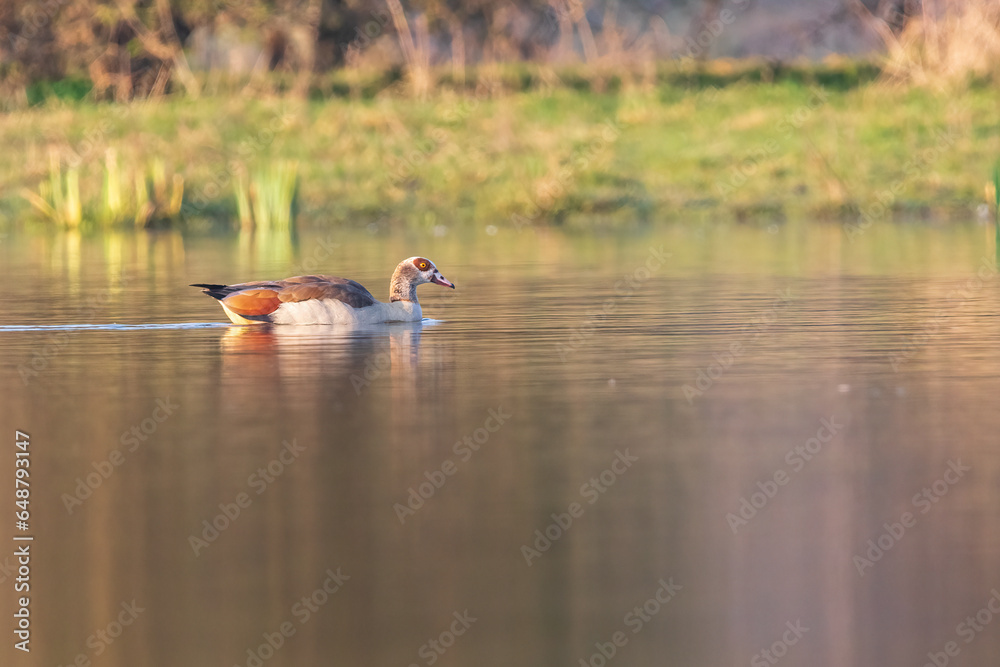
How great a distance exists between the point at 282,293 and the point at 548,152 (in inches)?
675

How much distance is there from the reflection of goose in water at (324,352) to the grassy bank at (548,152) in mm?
13763

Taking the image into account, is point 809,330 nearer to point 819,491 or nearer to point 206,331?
point 206,331

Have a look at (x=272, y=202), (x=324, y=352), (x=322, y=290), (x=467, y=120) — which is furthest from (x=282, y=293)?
(x=467, y=120)

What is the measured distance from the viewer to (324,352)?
467 inches

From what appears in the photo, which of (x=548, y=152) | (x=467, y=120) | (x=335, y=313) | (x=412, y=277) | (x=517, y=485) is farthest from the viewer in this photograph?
(x=467, y=120)

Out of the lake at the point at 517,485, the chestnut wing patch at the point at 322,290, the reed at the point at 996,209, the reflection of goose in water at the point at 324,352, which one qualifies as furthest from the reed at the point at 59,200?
the chestnut wing patch at the point at 322,290

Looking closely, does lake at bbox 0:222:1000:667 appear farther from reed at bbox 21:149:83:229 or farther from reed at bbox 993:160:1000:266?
reed at bbox 21:149:83:229

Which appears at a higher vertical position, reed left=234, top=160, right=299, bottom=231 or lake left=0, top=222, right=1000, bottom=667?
reed left=234, top=160, right=299, bottom=231

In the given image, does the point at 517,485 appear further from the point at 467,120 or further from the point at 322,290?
the point at 467,120

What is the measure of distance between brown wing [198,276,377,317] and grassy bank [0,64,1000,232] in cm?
1371

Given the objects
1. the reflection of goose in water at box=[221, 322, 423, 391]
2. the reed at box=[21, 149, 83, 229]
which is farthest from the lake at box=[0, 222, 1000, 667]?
the reed at box=[21, 149, 83, 229]

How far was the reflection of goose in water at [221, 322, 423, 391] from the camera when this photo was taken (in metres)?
10.8

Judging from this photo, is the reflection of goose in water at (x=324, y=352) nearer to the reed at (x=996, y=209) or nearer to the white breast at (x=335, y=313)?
the white breast at (x=335, y=313)

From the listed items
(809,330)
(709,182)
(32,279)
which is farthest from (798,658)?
(709,182)
